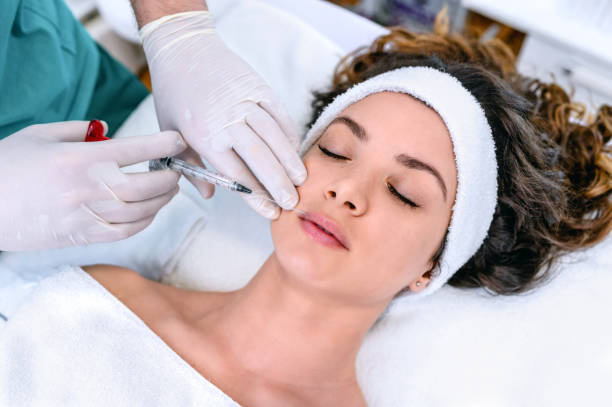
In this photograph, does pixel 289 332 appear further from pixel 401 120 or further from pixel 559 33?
pixel 559 33

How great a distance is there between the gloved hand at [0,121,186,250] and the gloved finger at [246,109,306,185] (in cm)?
19

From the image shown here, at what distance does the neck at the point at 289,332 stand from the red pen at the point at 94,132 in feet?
1.60

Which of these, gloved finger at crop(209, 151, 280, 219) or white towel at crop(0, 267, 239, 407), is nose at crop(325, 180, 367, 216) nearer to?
gloved finger at crop(209, 151, 280, 219)

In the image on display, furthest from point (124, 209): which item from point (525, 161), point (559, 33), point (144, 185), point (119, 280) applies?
point (559, 33)

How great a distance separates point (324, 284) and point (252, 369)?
13.2 inches

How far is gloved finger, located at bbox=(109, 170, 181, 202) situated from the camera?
1.01 metres

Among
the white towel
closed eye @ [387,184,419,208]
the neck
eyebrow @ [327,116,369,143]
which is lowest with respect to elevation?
the white towel

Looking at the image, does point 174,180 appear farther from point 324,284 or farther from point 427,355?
point 427,355

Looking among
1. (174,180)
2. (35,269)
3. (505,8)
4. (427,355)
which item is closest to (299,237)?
(174,180)

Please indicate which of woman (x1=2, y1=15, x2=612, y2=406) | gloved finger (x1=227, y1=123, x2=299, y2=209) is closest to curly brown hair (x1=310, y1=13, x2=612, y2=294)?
woman (x1=2, y1=15, x2=612, y2=406)

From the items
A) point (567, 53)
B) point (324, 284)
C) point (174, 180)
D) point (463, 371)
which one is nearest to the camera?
point (324, 284)

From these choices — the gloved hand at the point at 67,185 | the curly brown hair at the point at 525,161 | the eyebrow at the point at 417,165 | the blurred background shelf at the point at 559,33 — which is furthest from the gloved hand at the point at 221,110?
the blurred background shelf at the point at 559,33

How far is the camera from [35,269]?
1.37 meters

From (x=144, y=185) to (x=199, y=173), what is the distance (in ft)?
0.40
